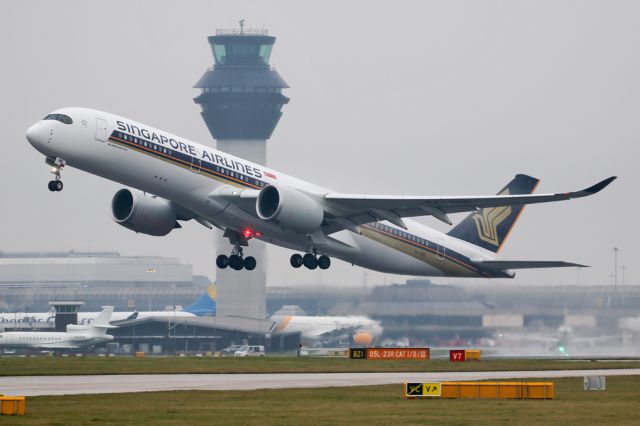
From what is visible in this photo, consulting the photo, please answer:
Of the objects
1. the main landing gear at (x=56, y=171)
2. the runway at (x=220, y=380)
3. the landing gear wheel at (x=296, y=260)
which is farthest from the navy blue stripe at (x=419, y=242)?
the main landing gear at (x=56, y=171)

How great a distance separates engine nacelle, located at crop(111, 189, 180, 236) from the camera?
2333 inches

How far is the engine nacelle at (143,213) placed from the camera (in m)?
59.2

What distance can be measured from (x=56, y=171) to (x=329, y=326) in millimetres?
56204

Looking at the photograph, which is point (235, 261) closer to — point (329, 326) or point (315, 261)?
point (315, 261)

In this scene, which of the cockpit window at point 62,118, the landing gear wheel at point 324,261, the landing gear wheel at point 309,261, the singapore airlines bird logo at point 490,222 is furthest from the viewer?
the singapore airlines bird logo at point 490,222

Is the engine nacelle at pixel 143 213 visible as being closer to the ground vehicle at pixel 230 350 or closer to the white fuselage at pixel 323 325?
the white fuselage at pixel 323 325

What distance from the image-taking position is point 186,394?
1827 inches

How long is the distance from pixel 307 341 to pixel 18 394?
61.0 metres

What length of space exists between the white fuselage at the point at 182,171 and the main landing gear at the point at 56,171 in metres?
0.35

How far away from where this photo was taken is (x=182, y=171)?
179 feet

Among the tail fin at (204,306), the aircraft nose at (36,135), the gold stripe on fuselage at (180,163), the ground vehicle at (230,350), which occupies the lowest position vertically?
the ground vehicle at (230,350)

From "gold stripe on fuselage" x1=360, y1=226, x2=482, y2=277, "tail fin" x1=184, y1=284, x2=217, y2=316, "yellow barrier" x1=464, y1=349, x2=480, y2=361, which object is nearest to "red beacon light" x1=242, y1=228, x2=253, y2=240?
"gold stripe on fuselage" x1=360, y1=226, x2=482, y2=277

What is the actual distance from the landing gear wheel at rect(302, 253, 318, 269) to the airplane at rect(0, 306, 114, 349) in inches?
1964

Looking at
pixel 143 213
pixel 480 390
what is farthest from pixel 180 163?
pixel 480 390
